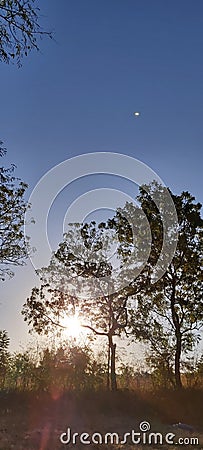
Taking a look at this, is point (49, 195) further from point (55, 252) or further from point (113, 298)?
point (113, 298)

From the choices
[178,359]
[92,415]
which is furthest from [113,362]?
[92,415]

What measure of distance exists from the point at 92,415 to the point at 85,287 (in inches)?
182

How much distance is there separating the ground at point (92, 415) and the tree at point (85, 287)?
245 centimetres

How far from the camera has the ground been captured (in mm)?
8516

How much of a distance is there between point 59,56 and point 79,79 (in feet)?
5.59

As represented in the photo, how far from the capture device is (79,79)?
25.7ft

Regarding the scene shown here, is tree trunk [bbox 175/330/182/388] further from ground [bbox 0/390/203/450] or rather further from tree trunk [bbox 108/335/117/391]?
tree trunk [bbox 108/335/117/391]

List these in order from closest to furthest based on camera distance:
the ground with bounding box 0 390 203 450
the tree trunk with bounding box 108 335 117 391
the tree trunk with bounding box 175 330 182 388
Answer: the ground with bounding box 0 390 203 450
the tree trunk with bounding box 175 330 182 388
the tree trunk with bounding box 108 335 117 391

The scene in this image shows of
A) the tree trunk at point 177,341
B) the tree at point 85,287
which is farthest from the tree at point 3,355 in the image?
the tree trunk at point 177,341

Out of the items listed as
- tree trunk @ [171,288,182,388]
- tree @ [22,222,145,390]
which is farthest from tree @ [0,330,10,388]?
tree trunk @ [171,288,182,388]

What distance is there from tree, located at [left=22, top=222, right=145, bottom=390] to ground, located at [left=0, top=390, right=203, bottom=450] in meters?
2.45

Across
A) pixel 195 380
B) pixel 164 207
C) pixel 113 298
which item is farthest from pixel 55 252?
pixel 195 380

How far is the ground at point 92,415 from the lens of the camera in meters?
8.52

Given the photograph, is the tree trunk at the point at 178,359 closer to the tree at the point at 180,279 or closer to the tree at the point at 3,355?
the tree at the point at 180,279
